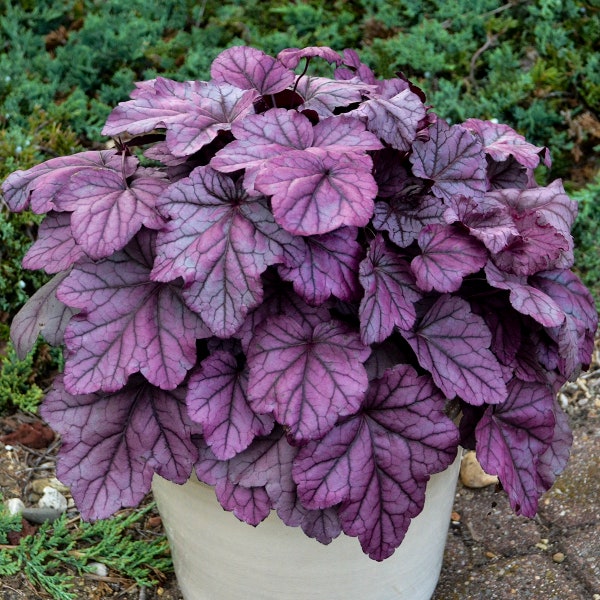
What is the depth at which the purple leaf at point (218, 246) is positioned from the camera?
1.38 m

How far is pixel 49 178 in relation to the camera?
159cm

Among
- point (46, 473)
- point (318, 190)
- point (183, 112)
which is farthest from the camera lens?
point (46, 473)

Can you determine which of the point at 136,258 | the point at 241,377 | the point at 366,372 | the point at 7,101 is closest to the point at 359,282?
the point at 366,372

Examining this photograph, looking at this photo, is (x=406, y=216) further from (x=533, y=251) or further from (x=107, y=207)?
(x=107, y=207)

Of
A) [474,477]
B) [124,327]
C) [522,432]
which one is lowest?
[474,477]

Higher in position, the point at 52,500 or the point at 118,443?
the point at 118,443

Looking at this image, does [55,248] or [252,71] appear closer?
[55,248]

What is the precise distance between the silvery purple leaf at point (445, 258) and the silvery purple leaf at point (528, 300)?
0.04 m

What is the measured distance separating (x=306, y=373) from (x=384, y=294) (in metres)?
0.19

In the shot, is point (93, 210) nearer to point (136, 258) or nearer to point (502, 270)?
point (136, 258)

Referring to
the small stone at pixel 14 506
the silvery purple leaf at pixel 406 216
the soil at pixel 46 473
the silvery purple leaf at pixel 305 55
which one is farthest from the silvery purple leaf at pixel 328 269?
the small stone at pixel 14 506

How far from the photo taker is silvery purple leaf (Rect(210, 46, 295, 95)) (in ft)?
5.39

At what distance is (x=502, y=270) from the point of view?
1540mm

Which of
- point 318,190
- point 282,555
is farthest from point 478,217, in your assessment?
point 282,555
